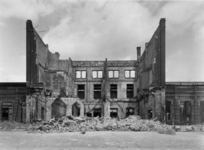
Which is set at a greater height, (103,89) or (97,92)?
(103,89)

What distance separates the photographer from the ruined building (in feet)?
79.6

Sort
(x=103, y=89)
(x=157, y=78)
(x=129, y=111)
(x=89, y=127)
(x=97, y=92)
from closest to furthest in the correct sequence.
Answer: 1. (x=89, y=127)
2. (x=157, y=78)
3. (x=103, y=89)
4. (x=129, y=111)
5. (x=97, y=92)

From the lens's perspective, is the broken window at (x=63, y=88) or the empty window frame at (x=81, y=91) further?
the empty window frame at (x=81, y=91)

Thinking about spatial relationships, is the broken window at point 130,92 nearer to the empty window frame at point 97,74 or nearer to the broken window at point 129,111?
the broken window at point 129,111

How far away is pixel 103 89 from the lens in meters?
33.4

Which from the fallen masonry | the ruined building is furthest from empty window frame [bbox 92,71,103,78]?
the fallen masonry

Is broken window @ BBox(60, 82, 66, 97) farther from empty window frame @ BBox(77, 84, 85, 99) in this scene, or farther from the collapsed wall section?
the collapsed wall section

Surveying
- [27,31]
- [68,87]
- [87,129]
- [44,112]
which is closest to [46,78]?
[68,87]

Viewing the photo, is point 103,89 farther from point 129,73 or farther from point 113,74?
point 129,73

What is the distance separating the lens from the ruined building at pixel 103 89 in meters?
24.3

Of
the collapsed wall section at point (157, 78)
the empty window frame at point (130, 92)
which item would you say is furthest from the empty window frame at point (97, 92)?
the collapsed wall section at point (157, 78)

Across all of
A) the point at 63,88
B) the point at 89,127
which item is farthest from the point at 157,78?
the point at 63,88

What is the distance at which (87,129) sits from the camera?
1942cm

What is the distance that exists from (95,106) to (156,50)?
14.4 metres
